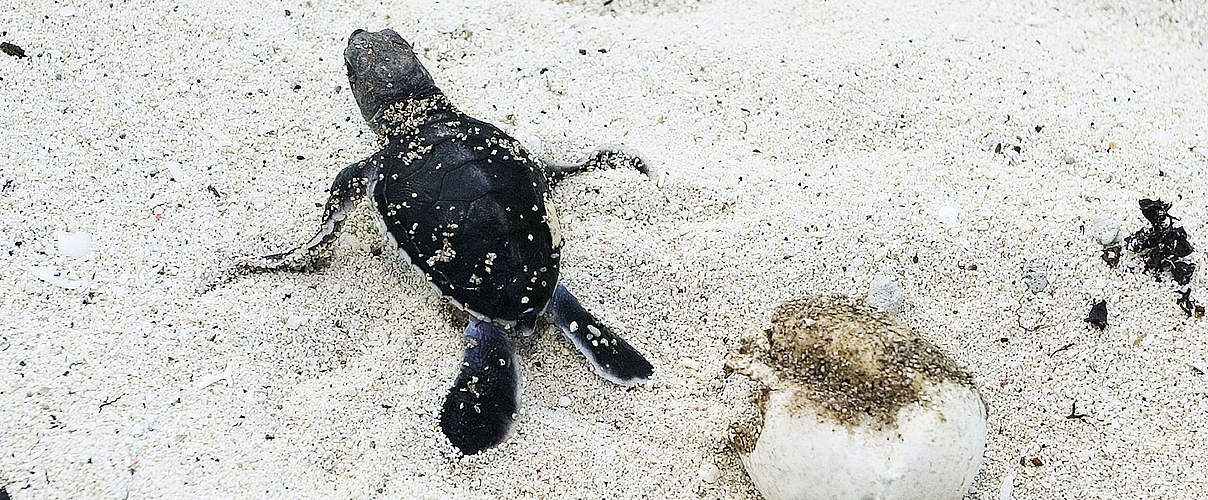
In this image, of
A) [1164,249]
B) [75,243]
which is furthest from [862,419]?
[75,243]

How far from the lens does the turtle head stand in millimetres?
2248

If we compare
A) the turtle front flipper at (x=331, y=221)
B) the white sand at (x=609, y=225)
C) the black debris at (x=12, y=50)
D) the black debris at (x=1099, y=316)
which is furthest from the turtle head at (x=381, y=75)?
the black debris at (x=1099, y=316)

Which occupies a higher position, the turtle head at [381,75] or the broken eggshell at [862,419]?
the turtle head at [381,75]

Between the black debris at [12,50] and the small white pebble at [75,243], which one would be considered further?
the black debris at [12,50]

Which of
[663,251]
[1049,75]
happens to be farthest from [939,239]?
[1049,75]

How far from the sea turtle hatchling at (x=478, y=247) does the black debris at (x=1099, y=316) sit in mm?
962

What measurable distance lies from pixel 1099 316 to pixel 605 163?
118cm

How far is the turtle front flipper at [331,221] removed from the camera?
1982 mm

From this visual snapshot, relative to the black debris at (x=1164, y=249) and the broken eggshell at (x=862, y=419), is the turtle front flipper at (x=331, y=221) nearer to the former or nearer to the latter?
the broken eggshell at (x=862, y=419)

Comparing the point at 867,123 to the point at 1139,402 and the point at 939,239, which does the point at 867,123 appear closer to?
the point at 939,239

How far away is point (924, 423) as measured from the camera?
147 centimetres

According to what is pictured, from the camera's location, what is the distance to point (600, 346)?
1.86 m

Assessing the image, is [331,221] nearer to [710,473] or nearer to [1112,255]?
[710,473]

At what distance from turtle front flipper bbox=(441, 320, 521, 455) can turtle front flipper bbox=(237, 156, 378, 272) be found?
0.40 m
